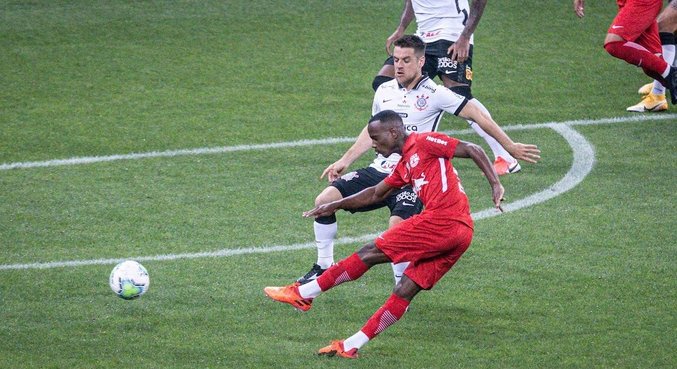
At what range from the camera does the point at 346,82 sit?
1562 centimetres

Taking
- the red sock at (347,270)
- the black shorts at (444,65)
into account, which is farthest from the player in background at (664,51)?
the red sock at (347,270)

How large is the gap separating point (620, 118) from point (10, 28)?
332 inches

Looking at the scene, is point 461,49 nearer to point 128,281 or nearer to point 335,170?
point 335,170

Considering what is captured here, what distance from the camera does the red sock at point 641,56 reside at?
12.9m

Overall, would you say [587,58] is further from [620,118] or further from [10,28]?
[10,28]

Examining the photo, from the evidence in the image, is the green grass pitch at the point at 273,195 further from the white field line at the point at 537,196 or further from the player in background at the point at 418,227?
the player in background at the point at 418,227

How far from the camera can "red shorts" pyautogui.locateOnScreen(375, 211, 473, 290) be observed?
851 centimetres

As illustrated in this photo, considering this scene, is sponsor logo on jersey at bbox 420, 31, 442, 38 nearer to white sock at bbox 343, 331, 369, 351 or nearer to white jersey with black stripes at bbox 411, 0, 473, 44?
white jersey with black stripes at bbox 411, 0, 473, 44

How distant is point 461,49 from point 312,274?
3.32 metres

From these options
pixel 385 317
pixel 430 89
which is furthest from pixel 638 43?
pixel 385 317

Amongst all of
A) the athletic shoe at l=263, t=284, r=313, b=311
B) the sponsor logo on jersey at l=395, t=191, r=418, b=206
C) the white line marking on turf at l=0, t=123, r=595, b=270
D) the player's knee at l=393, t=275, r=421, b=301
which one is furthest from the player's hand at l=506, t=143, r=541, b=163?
the white line marking on turf at l=0, t=123, r=595, b=270

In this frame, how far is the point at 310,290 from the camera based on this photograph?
9.08m

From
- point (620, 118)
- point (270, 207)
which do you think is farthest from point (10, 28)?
point (620, 118)

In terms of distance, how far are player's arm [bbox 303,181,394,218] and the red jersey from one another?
0.34 meters
